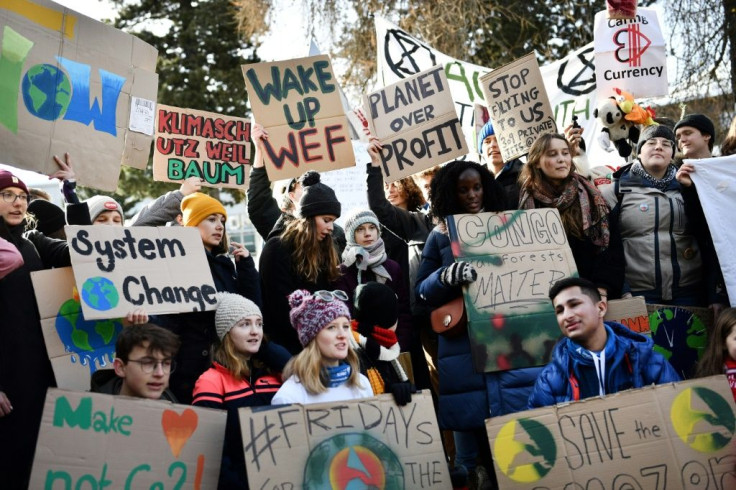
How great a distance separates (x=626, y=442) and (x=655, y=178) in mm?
2029

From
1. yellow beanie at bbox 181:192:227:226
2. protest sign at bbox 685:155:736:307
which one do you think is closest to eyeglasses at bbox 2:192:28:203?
yellow beanie at bbox 181:192:227:226

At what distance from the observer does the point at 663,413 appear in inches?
147

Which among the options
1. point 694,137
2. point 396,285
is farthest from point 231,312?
point 694,137

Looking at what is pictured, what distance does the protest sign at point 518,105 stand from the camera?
603 centimetres

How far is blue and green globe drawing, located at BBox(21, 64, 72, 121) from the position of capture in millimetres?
4850

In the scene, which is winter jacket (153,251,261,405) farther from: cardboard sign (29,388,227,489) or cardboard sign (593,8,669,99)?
cardboard sign (593,8,669,99)

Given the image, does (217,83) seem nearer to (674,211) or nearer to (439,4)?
(439,4)

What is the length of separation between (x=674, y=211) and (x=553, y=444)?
2.04m

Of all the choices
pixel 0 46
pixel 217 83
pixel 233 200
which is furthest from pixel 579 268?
pixel 233 200

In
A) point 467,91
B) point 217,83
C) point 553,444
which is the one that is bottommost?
point 553,444

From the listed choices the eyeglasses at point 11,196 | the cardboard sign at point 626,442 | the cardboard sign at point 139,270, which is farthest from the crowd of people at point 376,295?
the cardboard sign at point 626,442

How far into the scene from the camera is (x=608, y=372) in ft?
13.6

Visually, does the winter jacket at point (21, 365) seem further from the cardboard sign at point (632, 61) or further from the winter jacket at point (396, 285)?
the cardboard sign at point (632, 61)

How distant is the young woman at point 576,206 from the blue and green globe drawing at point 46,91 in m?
2.49
